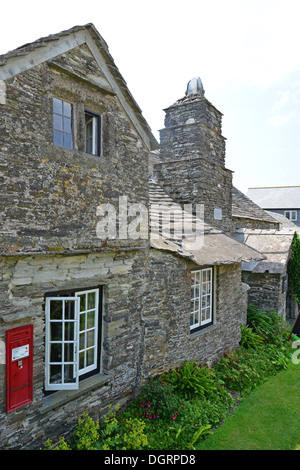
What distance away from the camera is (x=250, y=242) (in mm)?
13133

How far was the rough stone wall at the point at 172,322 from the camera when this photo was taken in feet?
21.4

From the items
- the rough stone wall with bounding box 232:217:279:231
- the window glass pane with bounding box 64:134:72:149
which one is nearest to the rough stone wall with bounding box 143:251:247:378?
the window glass pane with bounding box 64:134:72:149

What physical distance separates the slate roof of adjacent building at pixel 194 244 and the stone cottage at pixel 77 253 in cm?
8

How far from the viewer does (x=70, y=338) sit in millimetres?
5207

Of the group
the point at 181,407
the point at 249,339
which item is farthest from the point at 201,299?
the point at 249,339

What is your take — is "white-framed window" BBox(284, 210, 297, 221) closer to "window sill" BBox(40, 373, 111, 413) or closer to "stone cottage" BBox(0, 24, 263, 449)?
"stone cottage" BBox(0, 24, 263, 449)

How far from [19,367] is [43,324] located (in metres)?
0.67

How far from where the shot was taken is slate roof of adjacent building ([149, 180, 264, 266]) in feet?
22.0

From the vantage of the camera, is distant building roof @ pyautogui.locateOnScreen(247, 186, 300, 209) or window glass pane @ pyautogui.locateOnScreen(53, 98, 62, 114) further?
distant building roof @ pyautogui.locateOnScreen(247, 186, 300, 209)

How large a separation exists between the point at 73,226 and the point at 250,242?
33.1 feet

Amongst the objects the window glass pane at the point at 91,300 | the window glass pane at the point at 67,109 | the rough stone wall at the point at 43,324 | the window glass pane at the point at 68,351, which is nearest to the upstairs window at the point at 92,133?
the window glass pane at the point at 67,109

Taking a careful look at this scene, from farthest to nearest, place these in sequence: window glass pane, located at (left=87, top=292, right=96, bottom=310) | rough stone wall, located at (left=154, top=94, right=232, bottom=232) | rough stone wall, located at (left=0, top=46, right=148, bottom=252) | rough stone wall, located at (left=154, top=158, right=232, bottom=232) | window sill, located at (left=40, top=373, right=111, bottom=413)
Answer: rough stone wall, located at (left=154, top=94, right=232, bottom=232) → rough stone wall, located at (left=154, top=158, right=232, bottom=232) → window glass pane, located at (left=87, top=292, right=96, bottom=310) → window sill, located at (left=40, top=373, right=111, bottom=413) → rough stone wall, located at (left=0, top=46, right=148, bottom=252)

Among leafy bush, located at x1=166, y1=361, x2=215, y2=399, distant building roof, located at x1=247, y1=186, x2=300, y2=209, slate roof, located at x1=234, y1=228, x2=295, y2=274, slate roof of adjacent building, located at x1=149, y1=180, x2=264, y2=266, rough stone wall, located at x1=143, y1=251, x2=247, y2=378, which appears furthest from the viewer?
distant building roof, located at x1=247, y1=186, x2=300, y2=209

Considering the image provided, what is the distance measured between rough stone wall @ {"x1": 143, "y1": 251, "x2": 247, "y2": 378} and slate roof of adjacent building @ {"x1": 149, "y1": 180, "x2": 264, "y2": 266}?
0.36 m
